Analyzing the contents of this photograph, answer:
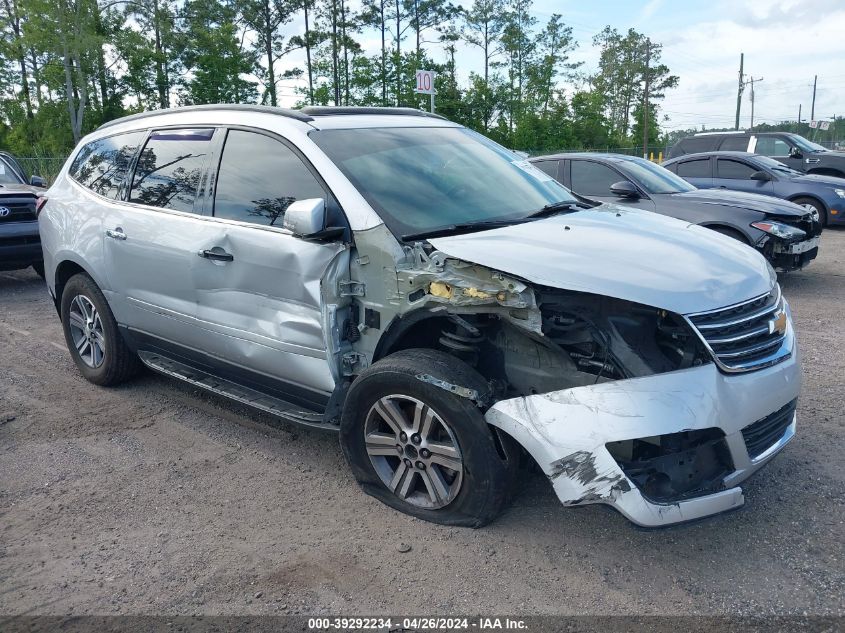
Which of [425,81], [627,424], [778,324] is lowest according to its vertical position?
[627,424]

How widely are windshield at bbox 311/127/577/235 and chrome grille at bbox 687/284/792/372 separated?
121cm

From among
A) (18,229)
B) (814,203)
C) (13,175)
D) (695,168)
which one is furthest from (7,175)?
(814,203)

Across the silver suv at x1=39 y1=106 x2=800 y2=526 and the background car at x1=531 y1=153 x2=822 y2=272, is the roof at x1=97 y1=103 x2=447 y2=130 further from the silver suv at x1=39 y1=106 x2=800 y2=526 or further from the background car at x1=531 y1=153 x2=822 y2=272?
the background car at x1=531 y1=153 x2=822 y2=272

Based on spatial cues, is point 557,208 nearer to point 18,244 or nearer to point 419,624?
point 419,624

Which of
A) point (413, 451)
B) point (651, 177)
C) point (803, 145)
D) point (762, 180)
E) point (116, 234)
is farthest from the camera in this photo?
point (803, 145)

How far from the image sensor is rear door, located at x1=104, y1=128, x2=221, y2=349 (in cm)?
407

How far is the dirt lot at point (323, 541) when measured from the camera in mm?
2701

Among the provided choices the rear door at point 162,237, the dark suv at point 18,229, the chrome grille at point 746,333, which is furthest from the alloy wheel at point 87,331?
the dark suv at point 18,229

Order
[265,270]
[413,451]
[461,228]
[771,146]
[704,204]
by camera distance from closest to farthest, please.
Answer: [413,451] < [461,228] < [265,270] < [704,204] < [771,146]

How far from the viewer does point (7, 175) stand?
1016 cm

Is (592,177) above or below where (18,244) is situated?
above

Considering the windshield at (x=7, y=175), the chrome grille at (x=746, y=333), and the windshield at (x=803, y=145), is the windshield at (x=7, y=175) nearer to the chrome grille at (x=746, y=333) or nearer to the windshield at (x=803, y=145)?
the chrome grille at (x=746, y=333)

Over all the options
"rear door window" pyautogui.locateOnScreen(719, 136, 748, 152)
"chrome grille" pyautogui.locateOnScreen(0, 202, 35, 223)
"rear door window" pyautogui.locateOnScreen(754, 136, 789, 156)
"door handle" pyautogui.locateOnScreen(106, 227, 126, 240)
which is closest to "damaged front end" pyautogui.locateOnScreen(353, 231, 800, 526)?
"door handle" pyautogui.locateOnScreen(106, 227, 126, 240)

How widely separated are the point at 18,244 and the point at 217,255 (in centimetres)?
628
